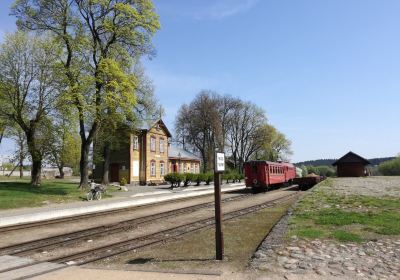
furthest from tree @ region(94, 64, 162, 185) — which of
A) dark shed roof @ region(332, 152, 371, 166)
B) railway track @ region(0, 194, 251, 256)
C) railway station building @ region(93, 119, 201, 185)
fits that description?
dark shed roof @ region(332, 152, 371, 166)

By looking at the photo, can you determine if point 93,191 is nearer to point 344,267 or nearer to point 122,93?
point 122,93

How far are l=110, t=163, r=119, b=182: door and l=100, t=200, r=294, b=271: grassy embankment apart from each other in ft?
125

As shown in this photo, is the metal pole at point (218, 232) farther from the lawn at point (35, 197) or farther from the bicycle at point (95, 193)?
the bicycle at point (95, 193)

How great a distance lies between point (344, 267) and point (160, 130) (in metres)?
49.5

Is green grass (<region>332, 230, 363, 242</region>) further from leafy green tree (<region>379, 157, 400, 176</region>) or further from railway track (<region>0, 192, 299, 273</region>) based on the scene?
leafy green tree (<region>379, 157, 400, 176</region>)

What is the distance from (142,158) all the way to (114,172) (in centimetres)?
363

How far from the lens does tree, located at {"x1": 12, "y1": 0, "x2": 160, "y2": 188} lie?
31188 millimetres

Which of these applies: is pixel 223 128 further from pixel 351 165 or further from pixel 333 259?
pixel 333 259

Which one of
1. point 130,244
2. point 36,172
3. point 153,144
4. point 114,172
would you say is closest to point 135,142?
point 153,144

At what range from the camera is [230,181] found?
2601 inches

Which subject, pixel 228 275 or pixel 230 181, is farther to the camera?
pixel 230 181

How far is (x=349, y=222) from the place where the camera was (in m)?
13.4

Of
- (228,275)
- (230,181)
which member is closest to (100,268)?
(228,275)

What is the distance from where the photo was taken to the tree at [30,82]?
31266 mm
